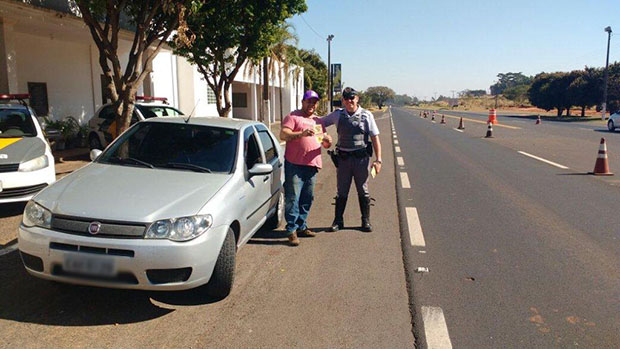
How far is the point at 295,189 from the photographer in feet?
18.5

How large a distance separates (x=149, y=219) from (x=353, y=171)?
3.16m

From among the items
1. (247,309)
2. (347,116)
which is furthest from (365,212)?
(247,309)

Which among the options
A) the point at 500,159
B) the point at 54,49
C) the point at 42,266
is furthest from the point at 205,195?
the point at 54,49

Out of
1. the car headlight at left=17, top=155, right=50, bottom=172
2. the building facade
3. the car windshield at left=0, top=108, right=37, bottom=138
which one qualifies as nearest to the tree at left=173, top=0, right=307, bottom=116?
the building facade

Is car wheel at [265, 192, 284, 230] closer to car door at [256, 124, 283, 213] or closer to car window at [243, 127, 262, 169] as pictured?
car door at [256, 124, 283, 213]

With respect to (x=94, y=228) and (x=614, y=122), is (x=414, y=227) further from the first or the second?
(x=614, y=122)

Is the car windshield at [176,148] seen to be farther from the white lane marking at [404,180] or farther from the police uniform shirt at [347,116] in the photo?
the white lane marking at [404,180]

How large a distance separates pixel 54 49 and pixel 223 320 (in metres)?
15.1

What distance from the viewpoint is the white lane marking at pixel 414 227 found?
585 centimetres

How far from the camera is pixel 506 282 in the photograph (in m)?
4.58

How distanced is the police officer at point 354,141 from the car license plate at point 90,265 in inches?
128

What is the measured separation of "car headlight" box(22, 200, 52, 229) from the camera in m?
3.68

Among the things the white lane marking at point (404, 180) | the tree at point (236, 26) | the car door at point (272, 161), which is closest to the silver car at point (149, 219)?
the car door at point (272, 161)

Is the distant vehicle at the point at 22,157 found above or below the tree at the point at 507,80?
below
